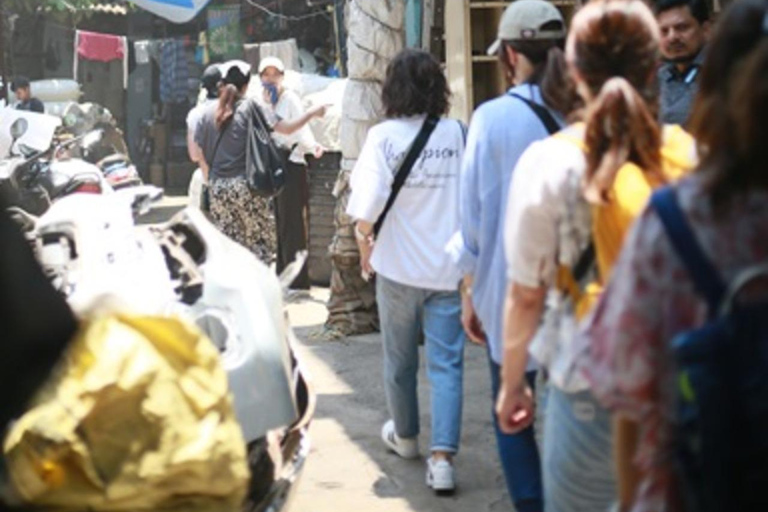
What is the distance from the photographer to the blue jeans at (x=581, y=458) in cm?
367

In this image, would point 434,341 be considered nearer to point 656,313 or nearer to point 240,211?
point 656,313

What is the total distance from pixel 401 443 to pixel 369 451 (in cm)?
34

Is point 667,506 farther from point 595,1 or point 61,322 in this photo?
point 595,1

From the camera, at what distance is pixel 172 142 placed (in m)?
28.0

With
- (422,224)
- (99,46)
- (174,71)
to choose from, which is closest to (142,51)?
(99,46)

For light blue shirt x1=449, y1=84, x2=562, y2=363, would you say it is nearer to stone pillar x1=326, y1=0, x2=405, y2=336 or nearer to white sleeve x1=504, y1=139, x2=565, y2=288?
white sleeve x1=504, y1=139, x2=565, y2=288

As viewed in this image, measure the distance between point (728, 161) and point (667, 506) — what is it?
593 millimetres

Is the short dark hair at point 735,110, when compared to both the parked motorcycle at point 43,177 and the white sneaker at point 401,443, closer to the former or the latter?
the white sneaker at point 401,443

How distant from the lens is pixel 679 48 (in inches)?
245

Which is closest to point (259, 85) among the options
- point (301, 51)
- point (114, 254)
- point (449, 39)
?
point (449, 39)

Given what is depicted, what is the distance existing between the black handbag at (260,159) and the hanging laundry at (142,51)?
17.3 meters

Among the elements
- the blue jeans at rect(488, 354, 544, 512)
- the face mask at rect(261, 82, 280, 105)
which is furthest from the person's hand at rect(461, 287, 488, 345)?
the face mask at rect(261, 82, 280, 105)

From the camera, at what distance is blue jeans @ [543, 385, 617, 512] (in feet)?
12.1

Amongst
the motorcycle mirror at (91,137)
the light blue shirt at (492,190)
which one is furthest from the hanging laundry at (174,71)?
the light blue shirt at (492,190)
